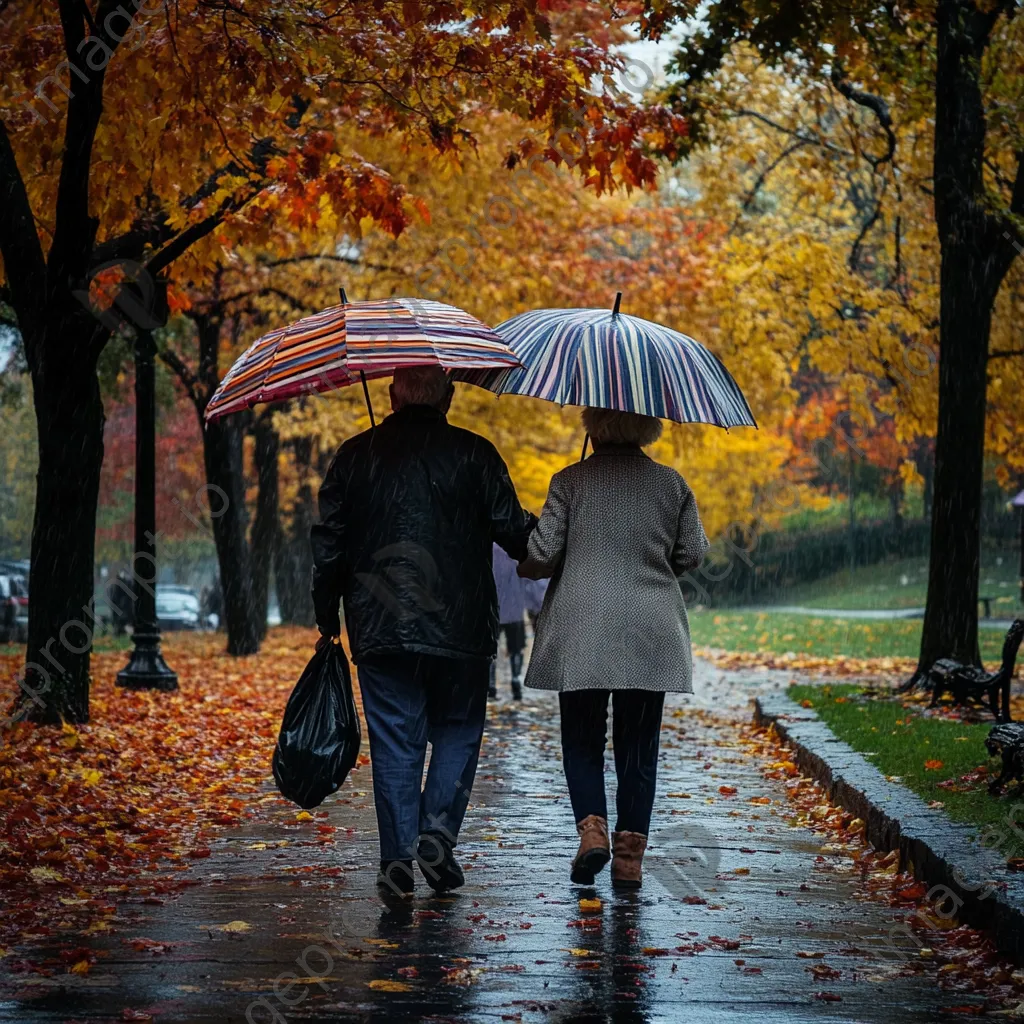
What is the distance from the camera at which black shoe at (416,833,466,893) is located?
5797 millimetres

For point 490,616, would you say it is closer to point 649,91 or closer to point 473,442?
point 473,442

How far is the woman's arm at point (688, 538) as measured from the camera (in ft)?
20.2

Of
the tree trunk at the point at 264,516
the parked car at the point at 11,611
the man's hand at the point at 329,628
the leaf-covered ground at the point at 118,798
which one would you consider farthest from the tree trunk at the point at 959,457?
the parked car at the point at 11,611

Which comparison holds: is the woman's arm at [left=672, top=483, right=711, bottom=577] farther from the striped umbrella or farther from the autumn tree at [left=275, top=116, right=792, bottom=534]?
the autumn tree at [left=275, top=116, right=792, bottom=534]

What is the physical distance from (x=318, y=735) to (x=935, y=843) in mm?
2596

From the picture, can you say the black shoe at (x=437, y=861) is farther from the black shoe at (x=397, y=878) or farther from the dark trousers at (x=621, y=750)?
the dark trousers at (x=621, y=750)

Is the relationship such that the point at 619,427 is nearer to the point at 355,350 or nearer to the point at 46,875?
the point at 355,350

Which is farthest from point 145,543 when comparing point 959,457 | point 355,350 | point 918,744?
point 355,350

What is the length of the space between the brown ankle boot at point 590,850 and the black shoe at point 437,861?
53cm

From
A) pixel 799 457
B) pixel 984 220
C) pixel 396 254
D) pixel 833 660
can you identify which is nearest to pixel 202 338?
pixel 396 254

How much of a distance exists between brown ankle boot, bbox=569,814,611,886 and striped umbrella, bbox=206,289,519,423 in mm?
1880

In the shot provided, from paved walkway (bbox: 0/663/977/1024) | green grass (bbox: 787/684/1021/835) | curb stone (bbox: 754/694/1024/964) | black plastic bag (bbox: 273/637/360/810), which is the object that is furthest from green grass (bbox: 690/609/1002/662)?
black plastic bag (bbox: 273/637/360/810)

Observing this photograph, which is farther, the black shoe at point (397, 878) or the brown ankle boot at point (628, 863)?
the brown ankle boot at point (628, 863)

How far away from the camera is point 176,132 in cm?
1062
